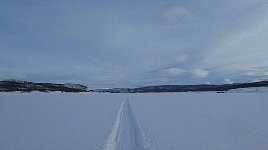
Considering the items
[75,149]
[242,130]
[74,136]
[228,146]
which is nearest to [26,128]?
A: [74,136]

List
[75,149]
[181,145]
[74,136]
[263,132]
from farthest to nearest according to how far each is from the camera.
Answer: [263,132], [74,136], [181,145], [75,149]

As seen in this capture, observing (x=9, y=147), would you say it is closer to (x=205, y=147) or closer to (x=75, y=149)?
(x=75, y=149)

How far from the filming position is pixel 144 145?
8.60m

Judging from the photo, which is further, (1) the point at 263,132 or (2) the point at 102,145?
(1) the point at 263,132

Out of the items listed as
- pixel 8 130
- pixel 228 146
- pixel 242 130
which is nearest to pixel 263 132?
pixel 242 130

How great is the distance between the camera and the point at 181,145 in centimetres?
898

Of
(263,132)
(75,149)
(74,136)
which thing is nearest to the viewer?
(75,149)

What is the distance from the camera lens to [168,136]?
10.7m

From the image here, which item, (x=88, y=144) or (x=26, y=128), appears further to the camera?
(x=26, y=128)

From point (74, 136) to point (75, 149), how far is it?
2.32 meters

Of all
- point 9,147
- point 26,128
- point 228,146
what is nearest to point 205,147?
point 228,146

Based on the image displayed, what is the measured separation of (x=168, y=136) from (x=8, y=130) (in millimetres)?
6526

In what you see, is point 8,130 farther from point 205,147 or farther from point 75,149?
point 205,147

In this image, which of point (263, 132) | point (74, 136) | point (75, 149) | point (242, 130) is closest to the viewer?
point (75, 149)
